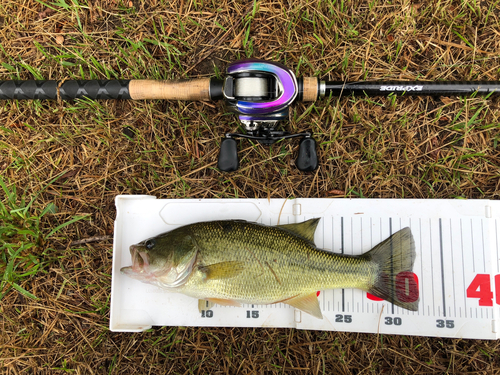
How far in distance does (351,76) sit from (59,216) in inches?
118

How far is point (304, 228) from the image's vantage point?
236cm

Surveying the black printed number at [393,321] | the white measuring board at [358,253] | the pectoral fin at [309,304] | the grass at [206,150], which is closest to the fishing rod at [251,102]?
the grass at [206,150]

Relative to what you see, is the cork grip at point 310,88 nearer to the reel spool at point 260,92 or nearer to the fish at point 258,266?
the reel spool at point 260,92

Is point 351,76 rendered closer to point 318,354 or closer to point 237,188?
point 237,188

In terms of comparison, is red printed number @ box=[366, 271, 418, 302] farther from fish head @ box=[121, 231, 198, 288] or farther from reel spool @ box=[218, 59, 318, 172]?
fish head @ box=[121, 231, 198, 288]

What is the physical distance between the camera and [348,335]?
8.37ft

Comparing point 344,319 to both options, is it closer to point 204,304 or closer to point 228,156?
point 204,304

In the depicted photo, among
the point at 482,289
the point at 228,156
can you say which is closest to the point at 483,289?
the point at 482,289

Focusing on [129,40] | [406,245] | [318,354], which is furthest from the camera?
[129,40]

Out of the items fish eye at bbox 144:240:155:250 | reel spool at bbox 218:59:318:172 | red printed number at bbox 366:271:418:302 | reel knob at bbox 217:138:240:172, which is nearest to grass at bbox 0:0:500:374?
reel knob at bbox 217:138:240:172

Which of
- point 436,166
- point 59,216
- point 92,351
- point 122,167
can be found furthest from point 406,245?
point 59,216

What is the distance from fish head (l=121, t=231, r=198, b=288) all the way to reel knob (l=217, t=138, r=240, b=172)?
0.72 m

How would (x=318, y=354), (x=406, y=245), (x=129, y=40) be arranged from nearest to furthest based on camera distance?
(x=406, y=245) < (x=318, y=354) < (x=129, y=40)

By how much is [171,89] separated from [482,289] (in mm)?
3024
